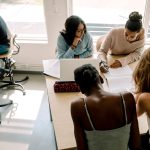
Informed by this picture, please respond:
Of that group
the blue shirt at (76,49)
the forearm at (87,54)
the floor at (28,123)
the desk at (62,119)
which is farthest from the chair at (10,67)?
the desk at (62,119)

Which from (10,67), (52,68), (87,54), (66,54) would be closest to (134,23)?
(87,54)

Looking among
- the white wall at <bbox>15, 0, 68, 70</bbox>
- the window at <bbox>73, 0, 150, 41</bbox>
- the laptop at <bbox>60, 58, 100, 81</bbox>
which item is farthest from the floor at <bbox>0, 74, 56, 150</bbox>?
the window at <bbox>73, 0, 150, 41</bbox>

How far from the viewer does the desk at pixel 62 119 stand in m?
1.37

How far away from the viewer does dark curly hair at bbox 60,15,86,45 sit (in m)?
2.20

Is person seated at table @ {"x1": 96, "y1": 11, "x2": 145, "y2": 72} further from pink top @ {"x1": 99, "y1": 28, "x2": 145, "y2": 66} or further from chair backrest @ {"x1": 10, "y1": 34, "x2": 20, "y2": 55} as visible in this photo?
chair backrest @ {"x1": 10, "y1": 34, "x2": 20, "y2": 55}

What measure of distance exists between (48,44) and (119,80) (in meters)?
1.69

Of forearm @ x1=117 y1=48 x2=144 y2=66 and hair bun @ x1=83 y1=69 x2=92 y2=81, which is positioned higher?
hair bun @ x1=83 y1=69 x2=92 y2=81

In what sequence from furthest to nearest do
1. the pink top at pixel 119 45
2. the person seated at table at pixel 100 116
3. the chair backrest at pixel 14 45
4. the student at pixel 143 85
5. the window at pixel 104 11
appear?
1. the window at pixel 104 11
2. the chair backrest at pixel 14 45
3. the pink top at pixel 119 45
4. the student at pixel 143 85
5. the person seated at table at pixel 100 116

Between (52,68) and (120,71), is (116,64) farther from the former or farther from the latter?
(52,68)

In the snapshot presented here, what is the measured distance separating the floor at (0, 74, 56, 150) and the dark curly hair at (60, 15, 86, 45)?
95cm

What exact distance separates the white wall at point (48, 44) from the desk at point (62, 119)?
4.70ft

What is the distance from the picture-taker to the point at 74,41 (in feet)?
7.54

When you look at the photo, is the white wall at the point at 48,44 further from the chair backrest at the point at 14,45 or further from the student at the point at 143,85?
the student at the point at 143,85

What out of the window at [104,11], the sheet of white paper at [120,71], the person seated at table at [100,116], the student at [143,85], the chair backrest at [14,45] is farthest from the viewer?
the window at [104,11]
